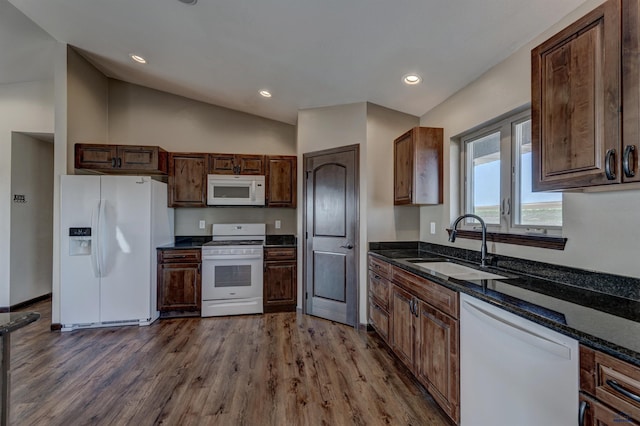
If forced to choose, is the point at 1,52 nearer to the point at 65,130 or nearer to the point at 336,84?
the point at 65,130

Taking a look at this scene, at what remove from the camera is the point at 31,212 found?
4.09 metres

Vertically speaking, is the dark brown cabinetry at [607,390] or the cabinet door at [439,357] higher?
the dark brown cabinetry at [607,390]

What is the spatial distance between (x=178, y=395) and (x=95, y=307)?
1.99m

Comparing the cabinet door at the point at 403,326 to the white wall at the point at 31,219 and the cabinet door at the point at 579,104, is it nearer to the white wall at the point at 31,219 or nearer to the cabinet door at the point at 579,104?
the cabinet door at the point at 579,104

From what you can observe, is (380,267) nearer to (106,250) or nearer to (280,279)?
(280,279)

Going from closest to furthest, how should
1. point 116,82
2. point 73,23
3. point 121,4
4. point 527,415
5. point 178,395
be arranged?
point 527,415, point 178,395, point 121,4, point 73,23, point 116,82

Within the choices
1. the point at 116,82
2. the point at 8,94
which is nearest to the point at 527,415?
the point at 116,82

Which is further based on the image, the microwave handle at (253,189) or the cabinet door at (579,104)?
the microwave handle at (253,189)

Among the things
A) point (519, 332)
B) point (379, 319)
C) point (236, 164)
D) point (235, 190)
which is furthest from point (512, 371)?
point (236, 164)

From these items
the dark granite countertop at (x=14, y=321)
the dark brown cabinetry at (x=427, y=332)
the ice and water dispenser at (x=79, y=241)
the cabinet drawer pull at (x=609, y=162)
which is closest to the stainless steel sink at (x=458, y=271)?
the dark brown cabinetry at (x=427, y=332)

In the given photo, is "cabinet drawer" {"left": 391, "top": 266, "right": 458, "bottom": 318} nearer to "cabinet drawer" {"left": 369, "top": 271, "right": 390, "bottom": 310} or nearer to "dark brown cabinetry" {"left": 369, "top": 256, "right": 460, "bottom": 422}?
"dark brown cabinetry" {"left": 369, "top": 256, "right": 460, "bottom": 422}

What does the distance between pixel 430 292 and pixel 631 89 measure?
136 centimetres

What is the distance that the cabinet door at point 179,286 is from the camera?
3570 millimetres

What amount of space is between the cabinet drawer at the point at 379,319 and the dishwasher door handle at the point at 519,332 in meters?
1.22
